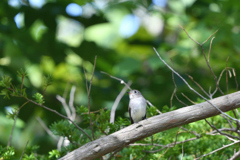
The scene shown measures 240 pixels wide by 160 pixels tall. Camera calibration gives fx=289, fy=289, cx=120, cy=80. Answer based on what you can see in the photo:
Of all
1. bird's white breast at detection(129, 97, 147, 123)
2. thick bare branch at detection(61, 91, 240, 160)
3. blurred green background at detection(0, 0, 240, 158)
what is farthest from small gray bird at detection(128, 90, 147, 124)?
thick bare branch at detection(61, 91, 240, 160)

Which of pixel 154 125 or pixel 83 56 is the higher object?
pixel 154 125

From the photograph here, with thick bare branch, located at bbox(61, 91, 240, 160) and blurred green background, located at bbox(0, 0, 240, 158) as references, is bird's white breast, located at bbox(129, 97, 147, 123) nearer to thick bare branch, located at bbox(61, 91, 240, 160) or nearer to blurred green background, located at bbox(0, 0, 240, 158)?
blurred green background, located at bbox(0, 0, 240, 158)

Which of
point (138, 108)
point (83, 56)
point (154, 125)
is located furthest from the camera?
point (83, 56)

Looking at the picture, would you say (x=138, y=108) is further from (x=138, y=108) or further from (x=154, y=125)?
(x=154, y=125)

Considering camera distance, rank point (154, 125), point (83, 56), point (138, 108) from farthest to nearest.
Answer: point (83, 56) → point (138, 108) → point (154, 125)

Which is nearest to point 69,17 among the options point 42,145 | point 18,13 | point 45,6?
point 45,6

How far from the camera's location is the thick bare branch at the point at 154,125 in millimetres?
2441

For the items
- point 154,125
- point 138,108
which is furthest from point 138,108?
point 154,125

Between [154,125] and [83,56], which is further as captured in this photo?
[83,56]

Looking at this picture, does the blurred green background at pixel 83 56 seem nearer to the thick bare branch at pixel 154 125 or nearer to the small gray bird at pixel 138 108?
the small gray bird at pixel 138 108

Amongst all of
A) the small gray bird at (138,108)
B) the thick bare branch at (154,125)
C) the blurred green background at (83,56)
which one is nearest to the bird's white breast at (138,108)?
the small gray bird at (138,108)

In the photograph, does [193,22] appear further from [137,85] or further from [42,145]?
[42,145]

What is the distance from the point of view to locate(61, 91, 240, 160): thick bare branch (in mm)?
2441

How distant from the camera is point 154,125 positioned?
247cm
